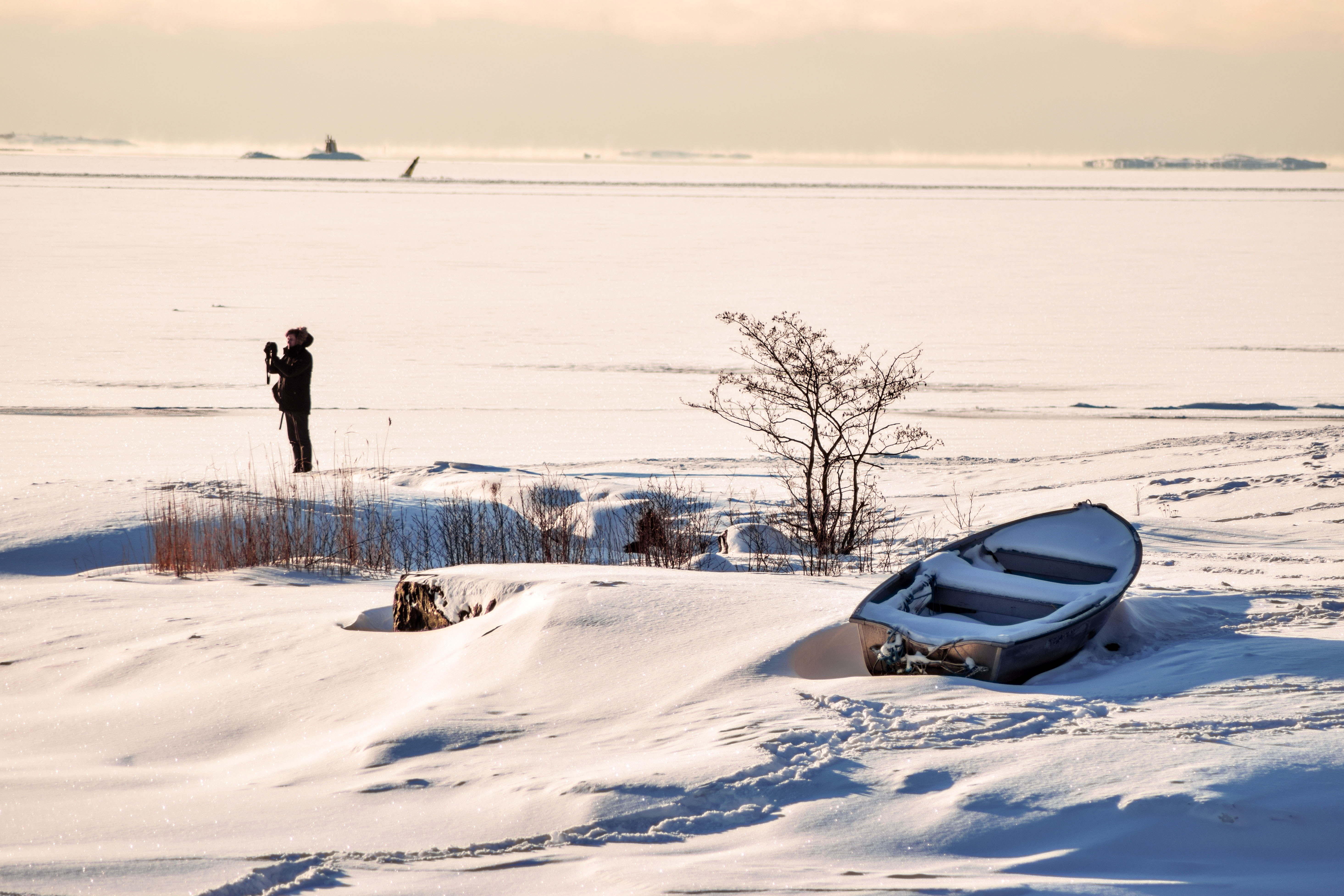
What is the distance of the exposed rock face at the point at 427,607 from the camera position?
7.20 metres

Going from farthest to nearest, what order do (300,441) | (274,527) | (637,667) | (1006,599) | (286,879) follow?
(300,441) → (274,527) → (1006,599) → (637,667) → (286,879)

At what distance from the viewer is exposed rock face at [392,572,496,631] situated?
720 cm

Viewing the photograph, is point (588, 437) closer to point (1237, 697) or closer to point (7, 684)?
point (7, 684)

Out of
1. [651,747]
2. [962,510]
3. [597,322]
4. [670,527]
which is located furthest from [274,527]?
[597,322]

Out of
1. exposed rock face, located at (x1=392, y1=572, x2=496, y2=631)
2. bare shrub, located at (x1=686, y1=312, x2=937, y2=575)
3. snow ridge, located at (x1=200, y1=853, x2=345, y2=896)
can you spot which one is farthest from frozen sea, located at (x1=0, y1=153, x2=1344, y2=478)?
snow ridge, located at (x1=200, y1=853, x2=345, y2=896)

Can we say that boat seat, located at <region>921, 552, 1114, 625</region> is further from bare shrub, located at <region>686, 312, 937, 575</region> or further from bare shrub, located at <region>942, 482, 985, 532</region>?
bare shrub, located at <region>942, 482, 985, 532</region>

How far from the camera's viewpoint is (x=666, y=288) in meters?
37.1

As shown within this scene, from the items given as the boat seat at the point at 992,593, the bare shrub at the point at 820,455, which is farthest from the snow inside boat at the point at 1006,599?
the bare shrub at the point at 820,455

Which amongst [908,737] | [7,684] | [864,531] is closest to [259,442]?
[864,531]

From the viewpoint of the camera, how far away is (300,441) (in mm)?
13750

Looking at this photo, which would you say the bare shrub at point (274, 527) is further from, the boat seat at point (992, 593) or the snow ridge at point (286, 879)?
the snow ridge at point (286, 879)

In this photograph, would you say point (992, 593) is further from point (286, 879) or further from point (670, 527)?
point (670, 527)

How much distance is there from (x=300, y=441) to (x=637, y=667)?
8808mm

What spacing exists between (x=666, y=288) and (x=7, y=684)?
3119 centimetres
